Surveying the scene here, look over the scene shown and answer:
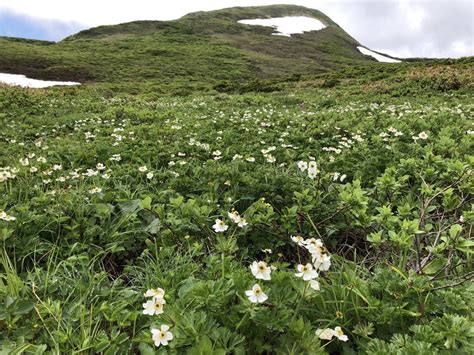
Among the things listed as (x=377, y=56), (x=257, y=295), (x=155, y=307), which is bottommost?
(x=155, y=307)

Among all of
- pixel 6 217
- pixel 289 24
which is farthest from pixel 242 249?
pixel 289 24

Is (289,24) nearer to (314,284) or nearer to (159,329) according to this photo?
(314,284)

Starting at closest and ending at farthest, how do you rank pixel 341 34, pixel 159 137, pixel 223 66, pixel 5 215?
pixel 5 215, pixel 159 137, pixel 223 66, pixel 341 34

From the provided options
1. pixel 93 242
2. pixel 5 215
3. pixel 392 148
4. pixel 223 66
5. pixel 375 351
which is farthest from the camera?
pixel 223 66

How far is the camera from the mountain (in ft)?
154

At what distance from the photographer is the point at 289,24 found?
102188 millimetres

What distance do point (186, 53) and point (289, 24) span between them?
47817mm

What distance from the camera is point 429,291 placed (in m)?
2.41

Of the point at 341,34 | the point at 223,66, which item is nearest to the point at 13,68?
the point at 223,66

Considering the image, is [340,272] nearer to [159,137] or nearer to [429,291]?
[429,291]

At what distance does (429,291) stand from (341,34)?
382ft

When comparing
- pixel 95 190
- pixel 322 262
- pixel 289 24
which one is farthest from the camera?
pixel 289 24

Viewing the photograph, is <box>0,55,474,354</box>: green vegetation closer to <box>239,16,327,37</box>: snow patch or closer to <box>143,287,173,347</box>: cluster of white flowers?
<box>143,287,173,347</box>: cluster of white flowers

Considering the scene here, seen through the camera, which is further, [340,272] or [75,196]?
[75,196]
